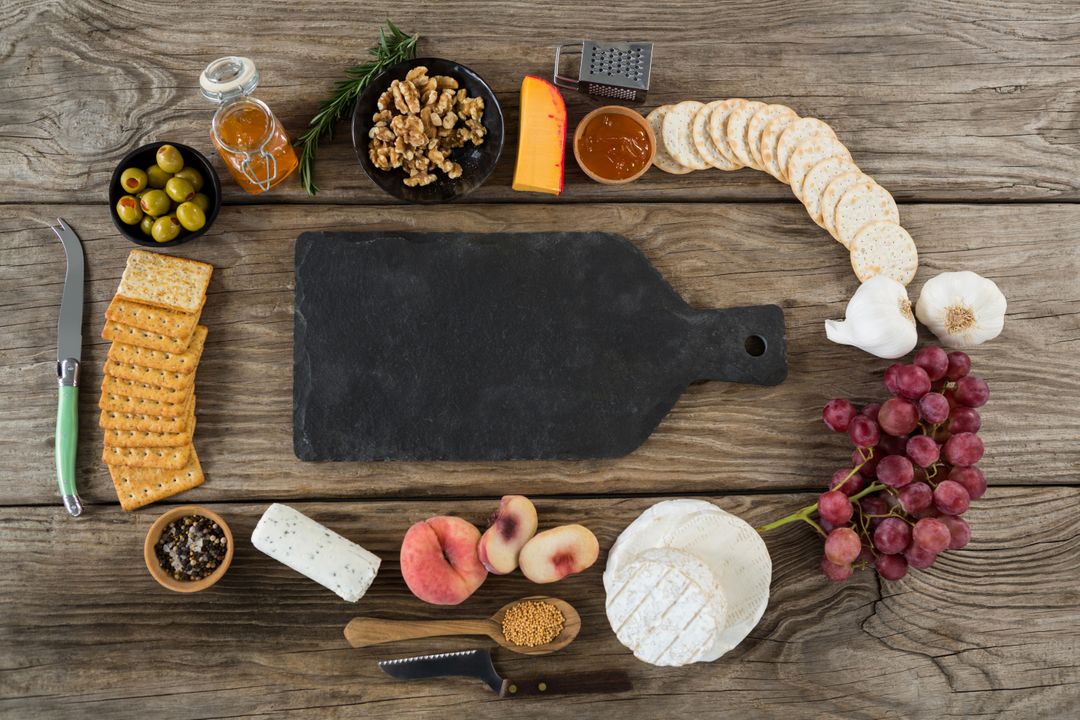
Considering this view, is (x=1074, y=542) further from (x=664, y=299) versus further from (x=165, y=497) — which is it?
(x=165, y=497)

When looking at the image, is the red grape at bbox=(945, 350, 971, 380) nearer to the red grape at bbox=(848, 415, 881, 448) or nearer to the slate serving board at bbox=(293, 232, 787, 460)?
the red grape at bbox=(848, 415, 881, 448)

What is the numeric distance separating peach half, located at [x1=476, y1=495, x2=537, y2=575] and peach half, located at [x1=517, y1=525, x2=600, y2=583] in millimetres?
19

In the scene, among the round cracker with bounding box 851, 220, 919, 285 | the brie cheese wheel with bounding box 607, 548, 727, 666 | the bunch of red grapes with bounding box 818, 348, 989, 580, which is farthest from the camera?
the round cracker with bounding box 851, 220, 919, 285

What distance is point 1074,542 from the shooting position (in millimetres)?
1391

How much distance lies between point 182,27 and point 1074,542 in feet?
6.22

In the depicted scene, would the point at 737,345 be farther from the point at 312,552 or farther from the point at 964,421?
the point at 312,552

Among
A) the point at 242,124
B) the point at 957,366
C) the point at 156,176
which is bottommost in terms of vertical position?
the point at 957,366

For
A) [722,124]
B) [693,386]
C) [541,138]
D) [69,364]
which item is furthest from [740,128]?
[69,364]

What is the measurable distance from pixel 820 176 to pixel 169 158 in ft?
3.69

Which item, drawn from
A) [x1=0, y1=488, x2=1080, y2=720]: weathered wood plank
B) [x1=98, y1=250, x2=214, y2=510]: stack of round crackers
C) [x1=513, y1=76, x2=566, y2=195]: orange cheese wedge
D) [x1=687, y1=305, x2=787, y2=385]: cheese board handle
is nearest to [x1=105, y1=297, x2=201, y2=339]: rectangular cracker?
[x1=98, y1=250, x2=214, y2=510]: stack of round crackers

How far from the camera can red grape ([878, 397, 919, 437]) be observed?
125 centimetres

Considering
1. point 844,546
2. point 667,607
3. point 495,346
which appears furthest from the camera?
point 495,346

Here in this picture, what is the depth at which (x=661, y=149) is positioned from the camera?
1398 mm

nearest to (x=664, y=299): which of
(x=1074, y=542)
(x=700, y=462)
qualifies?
(x=700, y=462)
